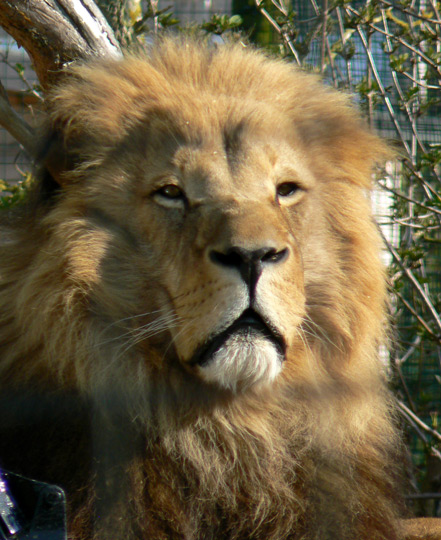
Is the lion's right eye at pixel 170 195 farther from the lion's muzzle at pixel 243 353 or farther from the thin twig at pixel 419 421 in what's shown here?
the thin twig at pixel 419 421

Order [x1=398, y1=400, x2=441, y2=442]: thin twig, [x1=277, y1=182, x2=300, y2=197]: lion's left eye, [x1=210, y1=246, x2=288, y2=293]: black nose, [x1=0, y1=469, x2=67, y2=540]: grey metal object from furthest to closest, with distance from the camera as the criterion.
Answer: [x1=398, y1=400, x2=441, y2=442]: thin twig
[x1=277, y1=182, x2=300, y2=197]: lion's left eye
[x1=210, y1=246, x2=288, y2=293]: black nose
[x1=0, y1=469, x2=67, y2=540]: grey metal object

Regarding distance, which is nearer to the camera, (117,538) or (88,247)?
(117,538)

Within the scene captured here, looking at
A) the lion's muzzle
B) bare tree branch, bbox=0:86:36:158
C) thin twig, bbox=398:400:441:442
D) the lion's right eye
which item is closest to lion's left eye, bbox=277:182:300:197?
the lion's right eye

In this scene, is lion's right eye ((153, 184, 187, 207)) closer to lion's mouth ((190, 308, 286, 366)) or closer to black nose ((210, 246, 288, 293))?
black nose ((210, 246, 288, 293))

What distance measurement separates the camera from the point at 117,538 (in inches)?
66.2

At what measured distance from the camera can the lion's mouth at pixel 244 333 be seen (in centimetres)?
159

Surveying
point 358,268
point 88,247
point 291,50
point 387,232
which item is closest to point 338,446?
point 358,268

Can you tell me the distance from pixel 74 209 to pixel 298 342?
25.7 inches

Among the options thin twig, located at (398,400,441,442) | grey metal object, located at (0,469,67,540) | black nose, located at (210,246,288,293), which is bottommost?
thin twig, located at (398,400,441,442)

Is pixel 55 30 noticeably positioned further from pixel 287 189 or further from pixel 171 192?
pixel 287 189

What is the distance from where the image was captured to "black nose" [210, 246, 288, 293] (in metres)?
1.58

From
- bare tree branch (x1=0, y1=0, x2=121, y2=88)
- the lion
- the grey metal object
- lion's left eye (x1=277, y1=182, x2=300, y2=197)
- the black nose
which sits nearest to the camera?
the grey metal object

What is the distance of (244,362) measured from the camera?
162cm

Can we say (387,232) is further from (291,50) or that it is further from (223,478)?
(223,478)
